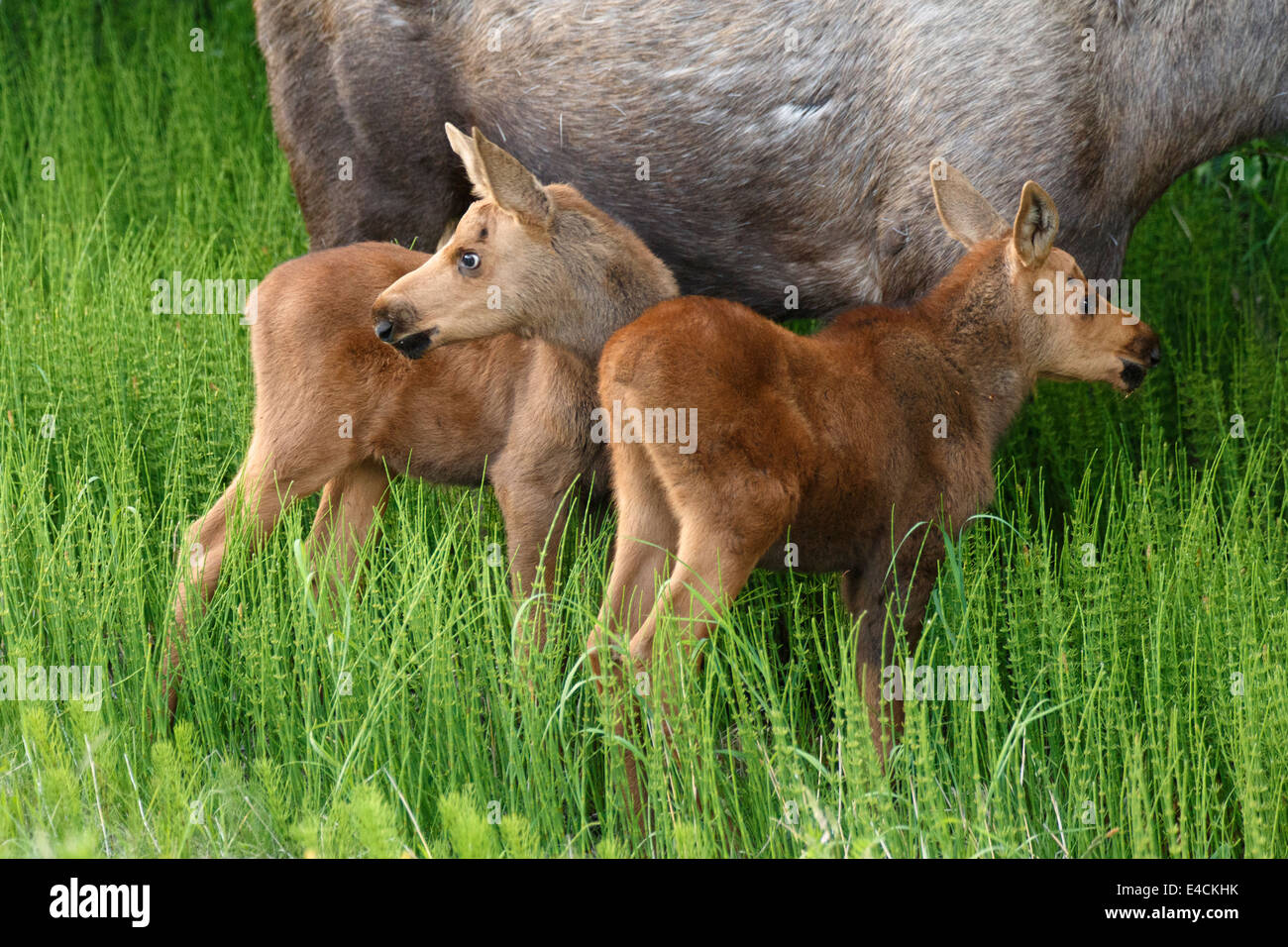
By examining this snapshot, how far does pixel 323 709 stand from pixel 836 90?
2.52 meters

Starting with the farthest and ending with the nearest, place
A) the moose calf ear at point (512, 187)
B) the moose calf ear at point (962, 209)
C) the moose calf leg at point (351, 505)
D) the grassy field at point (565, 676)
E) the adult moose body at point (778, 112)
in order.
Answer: the moose calf leg at point (351, 505), the adult moose body at point (778, 112), the moose calf ear at point (962, 209), the moose calf ear at point (512, 187), the grassy field at point (565, 676)

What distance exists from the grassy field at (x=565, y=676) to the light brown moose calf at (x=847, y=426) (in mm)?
169

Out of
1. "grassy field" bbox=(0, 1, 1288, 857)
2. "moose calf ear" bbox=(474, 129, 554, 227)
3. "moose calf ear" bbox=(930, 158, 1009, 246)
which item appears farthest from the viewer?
"moose calf ear" bbox=(930, 158, 1009, 246)

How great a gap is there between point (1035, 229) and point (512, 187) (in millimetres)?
1336

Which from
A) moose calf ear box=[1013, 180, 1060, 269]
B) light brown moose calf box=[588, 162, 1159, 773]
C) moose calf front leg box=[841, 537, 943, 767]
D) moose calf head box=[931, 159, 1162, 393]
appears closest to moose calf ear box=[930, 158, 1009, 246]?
light brown moose calf box=[588, 162, 1159, 773]

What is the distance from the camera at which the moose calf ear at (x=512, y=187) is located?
3.78 metres

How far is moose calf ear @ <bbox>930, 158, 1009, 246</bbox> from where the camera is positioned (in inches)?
166

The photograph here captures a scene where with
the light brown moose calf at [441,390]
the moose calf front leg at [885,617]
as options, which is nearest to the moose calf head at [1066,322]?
the moose calf front leg at [885,617]

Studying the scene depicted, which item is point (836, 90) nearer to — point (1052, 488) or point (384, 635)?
point (1052, 488)

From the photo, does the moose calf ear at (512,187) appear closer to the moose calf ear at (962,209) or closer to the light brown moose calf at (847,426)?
the light brown moose calf at (847,426)

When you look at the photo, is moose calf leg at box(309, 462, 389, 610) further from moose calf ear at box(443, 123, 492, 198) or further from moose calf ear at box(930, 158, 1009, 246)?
moose calf ear at box(930, 158, 1009, 246)

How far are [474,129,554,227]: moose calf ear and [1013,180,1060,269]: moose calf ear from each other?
119cm

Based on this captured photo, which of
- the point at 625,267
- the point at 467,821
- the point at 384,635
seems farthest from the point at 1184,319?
the point at 467,821

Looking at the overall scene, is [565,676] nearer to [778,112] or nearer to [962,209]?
[962,209]
